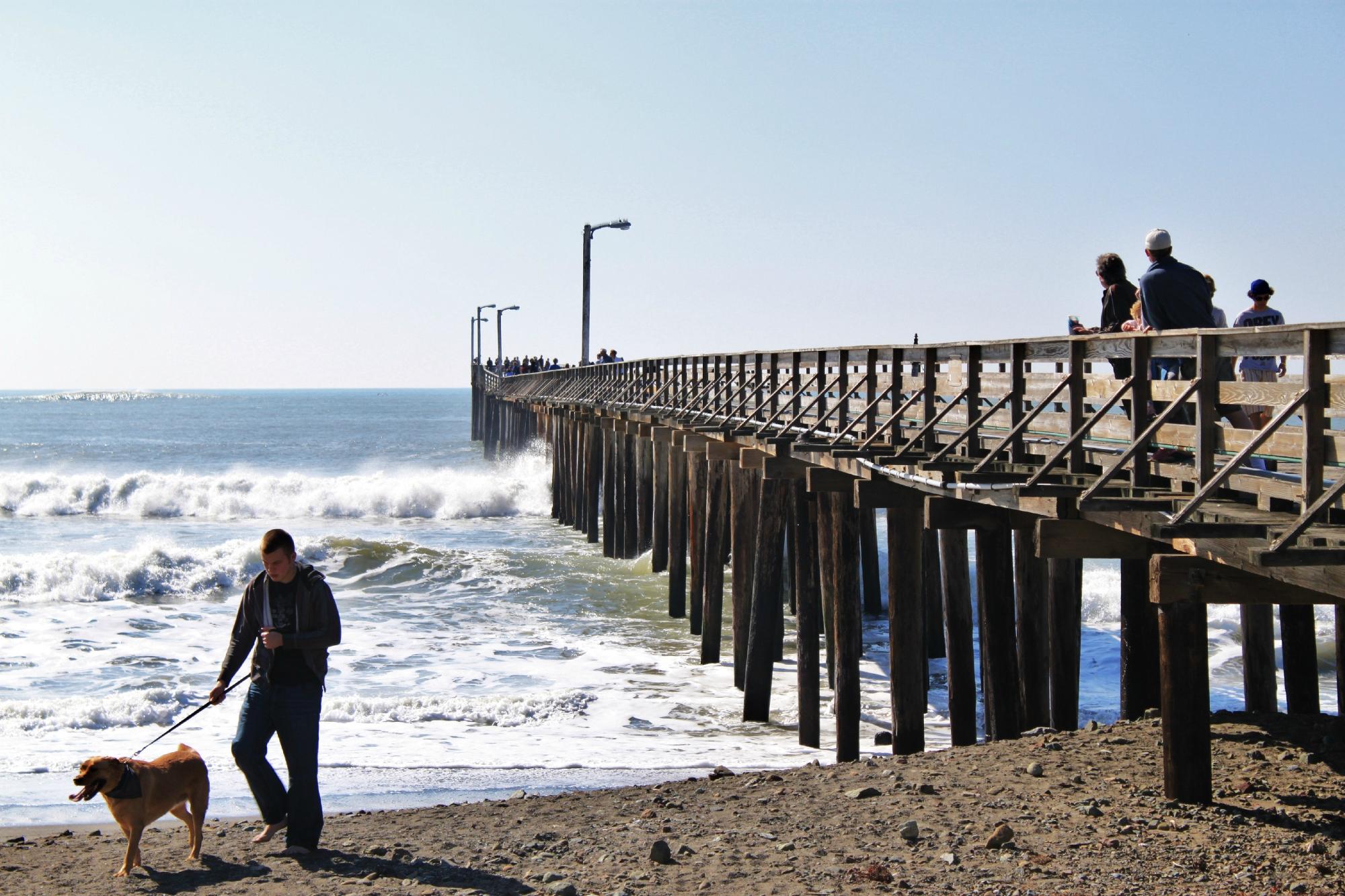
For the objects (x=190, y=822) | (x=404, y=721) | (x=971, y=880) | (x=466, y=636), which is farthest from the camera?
(x=466, y=636)

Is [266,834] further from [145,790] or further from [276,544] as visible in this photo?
[276,544]

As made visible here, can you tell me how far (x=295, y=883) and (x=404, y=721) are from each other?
5.55 metres

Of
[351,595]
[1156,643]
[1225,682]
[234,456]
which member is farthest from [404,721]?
[234,456]

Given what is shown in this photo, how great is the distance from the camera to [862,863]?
19.1 ft

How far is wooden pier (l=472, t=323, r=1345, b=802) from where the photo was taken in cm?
580

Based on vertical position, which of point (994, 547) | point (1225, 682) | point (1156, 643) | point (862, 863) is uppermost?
point (994, 547)

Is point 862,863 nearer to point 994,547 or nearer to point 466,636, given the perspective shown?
point 994,547

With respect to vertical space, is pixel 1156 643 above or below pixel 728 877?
above

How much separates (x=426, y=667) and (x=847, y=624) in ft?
18.2

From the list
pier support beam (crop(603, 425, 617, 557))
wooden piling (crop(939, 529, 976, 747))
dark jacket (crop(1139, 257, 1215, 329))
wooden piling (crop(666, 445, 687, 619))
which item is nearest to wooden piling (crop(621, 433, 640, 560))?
pier support beam (crop(603, 425, 617, 557))

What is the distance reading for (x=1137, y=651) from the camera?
808 centimetres

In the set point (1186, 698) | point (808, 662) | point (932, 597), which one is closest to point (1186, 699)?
point (1186, 698)

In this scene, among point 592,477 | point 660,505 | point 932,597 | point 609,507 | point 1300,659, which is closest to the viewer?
point 1300,659

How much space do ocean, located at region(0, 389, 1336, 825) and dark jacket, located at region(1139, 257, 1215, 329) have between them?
4.01m
